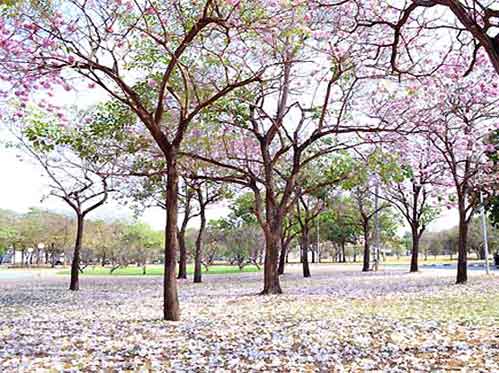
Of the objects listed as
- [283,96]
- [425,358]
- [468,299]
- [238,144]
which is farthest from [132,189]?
[425,358]

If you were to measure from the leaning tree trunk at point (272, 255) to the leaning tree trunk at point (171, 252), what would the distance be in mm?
4925

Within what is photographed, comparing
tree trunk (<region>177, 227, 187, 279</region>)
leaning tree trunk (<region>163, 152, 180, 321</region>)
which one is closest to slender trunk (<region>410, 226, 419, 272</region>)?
tree trunk (<region>177, 227, 187, 279</region>)

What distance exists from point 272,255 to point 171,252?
5.10 meters

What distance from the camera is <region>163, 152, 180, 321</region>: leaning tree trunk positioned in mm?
8023

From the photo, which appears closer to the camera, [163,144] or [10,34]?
[10,34]

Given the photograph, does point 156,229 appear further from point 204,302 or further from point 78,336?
point 78,336

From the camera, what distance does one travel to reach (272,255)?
1279 centimetres

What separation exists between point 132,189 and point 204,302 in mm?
11176

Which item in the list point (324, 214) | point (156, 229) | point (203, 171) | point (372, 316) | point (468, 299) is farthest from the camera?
point (156, 229)

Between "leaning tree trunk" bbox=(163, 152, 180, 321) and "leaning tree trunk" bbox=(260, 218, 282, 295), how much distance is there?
194 inches

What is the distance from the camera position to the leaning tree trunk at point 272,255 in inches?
503

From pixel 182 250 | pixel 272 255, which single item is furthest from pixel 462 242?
pixel 182 250

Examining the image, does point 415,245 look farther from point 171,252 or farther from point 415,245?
point 171,252

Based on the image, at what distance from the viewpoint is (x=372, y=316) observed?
321 inches
